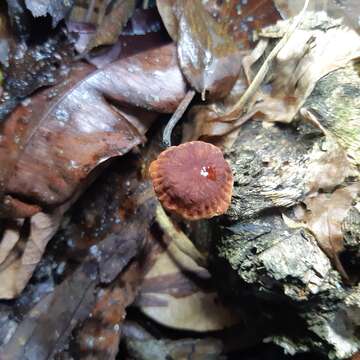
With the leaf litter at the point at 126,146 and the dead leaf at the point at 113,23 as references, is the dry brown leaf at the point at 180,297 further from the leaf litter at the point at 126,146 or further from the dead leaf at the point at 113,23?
the dead leaf at the point at 113,23

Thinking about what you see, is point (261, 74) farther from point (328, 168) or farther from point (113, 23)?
point (113, 23)

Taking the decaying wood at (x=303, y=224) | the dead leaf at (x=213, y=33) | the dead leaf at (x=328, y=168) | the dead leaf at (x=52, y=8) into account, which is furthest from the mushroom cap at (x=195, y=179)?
the dead leaf at (x=52, y=8)

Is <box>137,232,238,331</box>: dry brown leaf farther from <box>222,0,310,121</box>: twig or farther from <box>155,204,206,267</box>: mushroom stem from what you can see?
<box>222,0,310,121</box>: twig

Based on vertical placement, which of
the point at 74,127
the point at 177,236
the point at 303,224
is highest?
the point at 74,127

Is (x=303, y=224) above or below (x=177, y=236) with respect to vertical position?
above

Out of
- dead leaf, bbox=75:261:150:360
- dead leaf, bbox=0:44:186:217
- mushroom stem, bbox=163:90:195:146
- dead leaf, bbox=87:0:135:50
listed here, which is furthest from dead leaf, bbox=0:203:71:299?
dead leaf, bbox=87:0:135:50

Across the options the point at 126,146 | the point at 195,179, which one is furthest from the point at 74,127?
the point at 195,179

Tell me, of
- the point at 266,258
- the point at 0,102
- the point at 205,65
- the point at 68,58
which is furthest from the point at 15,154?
the point at 266,258
